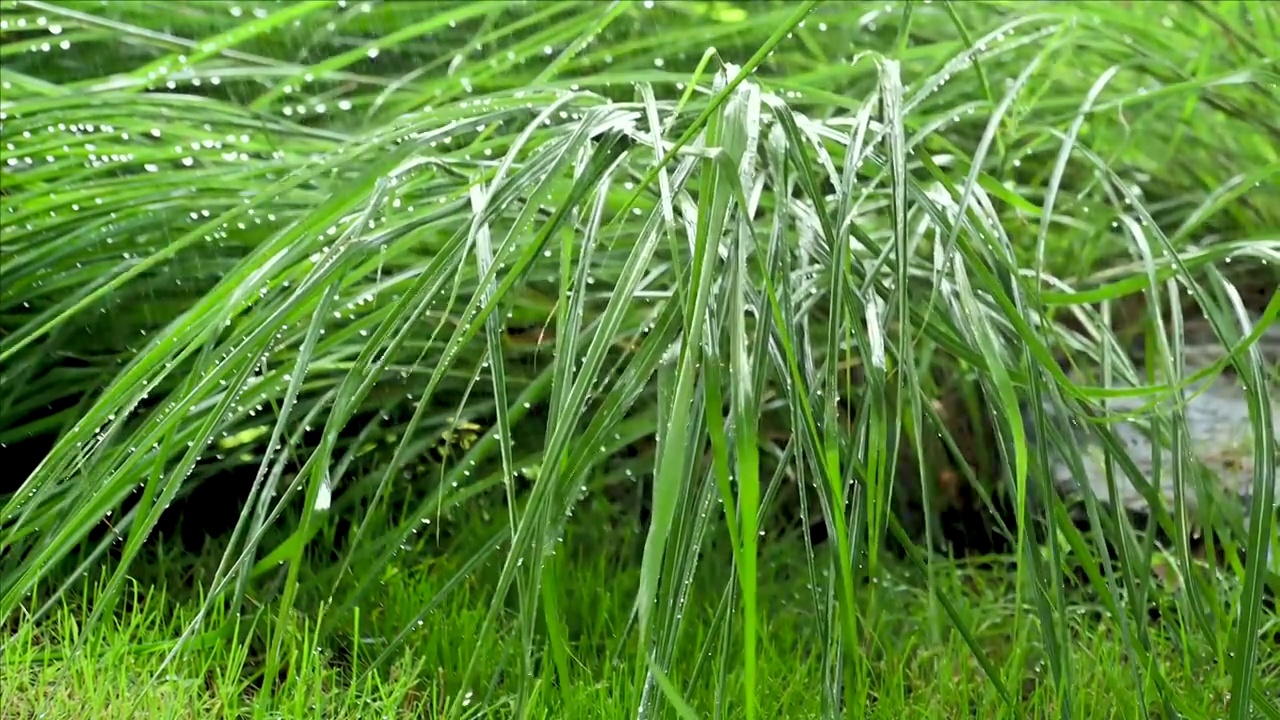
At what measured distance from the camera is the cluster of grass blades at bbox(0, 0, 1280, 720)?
659 millimetres

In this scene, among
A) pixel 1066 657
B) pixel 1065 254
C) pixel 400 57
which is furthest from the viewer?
pixel 400 57

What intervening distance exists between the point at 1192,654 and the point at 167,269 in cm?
88

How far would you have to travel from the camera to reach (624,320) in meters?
1.20

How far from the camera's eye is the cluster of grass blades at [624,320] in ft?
2.16

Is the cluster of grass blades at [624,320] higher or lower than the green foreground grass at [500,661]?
higher

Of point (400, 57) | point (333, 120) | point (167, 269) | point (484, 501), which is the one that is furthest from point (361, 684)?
point (400, 57)

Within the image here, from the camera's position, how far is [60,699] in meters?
0.76

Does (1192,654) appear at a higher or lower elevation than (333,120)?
lower

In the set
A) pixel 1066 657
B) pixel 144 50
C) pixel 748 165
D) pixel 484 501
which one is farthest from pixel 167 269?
pixel 1066 657

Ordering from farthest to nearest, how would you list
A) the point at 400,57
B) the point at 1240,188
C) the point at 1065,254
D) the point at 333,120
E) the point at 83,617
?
the point at 400,57
the point at 333,120
the point at 1065,254
the point at 1240,188
the point at 83,617

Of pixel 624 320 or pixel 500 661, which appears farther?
pixel 624 320

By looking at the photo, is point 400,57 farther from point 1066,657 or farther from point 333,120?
point 1066,657

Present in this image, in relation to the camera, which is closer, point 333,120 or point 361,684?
point 361,684

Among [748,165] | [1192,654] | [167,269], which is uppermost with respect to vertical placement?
[748,165]
